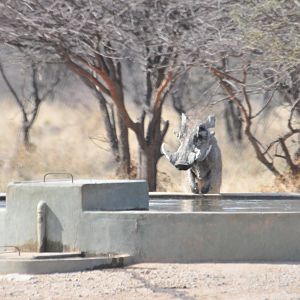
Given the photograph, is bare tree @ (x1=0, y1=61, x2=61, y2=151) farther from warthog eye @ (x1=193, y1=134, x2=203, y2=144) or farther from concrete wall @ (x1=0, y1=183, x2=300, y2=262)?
concrete wall @ (x1=0, y1=183, x2=300, y2=262)

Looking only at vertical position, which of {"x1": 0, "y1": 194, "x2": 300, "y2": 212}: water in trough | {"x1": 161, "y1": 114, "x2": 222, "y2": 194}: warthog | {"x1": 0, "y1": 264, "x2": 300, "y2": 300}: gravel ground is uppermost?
{"x1": 161, "y1": 114, "x2": 222, "y2": 194}: warthog

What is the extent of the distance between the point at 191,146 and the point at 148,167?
6.00m

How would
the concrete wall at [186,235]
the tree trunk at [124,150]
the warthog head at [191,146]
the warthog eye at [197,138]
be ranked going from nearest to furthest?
the concrete wall at [186,235], the warthog head at [191,146], the warthog eye at [197,138], the tree trunk at [124,150]

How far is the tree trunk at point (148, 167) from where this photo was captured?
78.0 ft

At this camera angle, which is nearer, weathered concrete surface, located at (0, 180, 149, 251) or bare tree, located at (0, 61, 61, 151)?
weathered concrete surface, located at (0, 180, 149, 251)

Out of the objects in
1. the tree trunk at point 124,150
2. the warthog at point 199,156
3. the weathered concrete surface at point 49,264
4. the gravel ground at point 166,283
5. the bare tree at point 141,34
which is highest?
the bare tree at point 141,34

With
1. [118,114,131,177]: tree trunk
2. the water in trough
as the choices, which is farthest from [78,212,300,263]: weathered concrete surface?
[118,114,131,177]: tree trunk

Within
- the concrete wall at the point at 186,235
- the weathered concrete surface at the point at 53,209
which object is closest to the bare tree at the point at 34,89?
the weathered concrete surface at the point at 53,209

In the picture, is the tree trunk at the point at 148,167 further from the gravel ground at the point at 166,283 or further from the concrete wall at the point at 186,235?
the gravel ground at the point at 166,283

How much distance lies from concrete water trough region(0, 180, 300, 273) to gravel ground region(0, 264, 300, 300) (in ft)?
0.80

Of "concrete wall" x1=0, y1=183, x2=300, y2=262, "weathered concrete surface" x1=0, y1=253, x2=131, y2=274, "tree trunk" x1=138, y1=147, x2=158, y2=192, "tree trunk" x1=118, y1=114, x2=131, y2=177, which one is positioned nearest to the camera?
"weathered concrete surface" x1=0, y1=253, x2=131, y2=274

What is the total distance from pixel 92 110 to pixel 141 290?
103 feet

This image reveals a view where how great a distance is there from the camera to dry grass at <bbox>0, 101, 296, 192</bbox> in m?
29.3

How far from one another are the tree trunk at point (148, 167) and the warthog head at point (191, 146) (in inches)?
215
